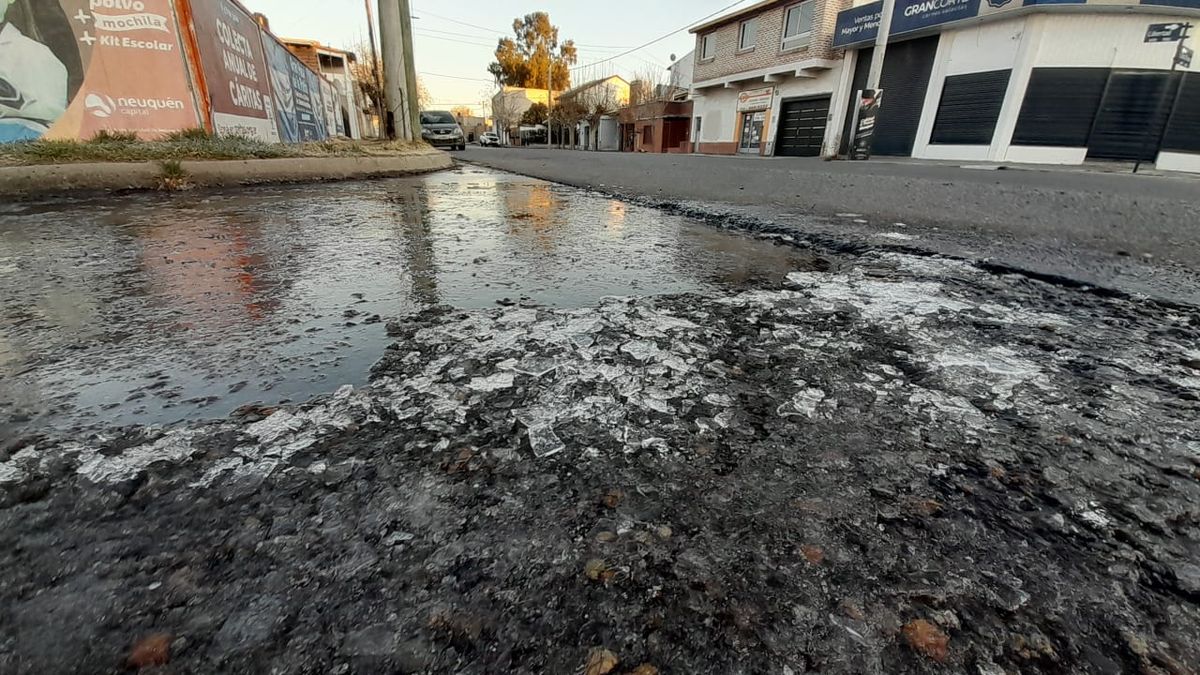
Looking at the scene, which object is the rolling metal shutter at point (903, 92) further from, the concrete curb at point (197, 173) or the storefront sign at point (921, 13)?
the concrete curb at point (197, 173)

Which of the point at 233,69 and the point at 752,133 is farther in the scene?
the point at 752,133

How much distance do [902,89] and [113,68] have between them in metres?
17.3

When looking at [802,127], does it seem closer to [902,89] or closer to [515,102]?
[902,89]

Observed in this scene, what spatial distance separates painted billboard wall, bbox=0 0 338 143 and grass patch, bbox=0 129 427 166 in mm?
278

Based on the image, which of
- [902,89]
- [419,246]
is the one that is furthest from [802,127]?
[419,246]

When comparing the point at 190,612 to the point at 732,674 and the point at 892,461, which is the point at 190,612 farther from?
the point at 892,461

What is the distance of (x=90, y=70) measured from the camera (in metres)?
5.20

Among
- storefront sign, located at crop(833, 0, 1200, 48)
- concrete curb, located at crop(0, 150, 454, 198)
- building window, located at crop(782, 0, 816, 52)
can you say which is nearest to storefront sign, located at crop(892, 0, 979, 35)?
storefront sign, located at crop(833, 0, 1200, 48)

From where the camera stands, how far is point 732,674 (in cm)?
51

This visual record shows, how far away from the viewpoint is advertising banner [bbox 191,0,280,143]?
6.27m

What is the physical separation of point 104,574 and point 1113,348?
6.73 feet

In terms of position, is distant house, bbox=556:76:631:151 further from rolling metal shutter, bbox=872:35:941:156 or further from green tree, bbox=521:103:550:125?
rolling metal shutter, bbox=872:35:941:156

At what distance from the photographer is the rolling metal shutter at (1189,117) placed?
443 inches

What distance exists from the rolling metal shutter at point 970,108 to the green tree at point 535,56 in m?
37.5
